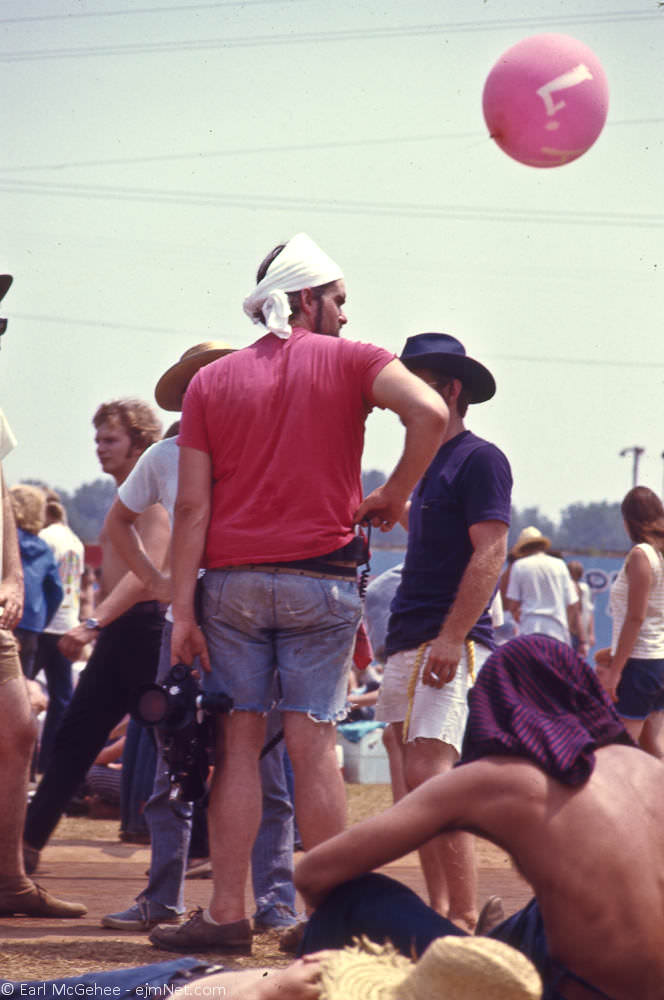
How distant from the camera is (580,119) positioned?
17.9 ft

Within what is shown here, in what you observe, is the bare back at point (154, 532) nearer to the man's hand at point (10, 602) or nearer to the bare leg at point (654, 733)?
the man's hand at point (10, 602)

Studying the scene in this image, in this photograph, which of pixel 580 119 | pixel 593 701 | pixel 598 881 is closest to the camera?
pixel 598 881

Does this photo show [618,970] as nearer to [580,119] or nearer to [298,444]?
[298,444]

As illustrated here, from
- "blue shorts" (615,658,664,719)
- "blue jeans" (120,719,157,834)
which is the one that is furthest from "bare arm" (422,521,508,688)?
"blue shorts" (615,658,664,719)

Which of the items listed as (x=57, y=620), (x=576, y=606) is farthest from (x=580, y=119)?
(x=576, y=606)

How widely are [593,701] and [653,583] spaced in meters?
5.28

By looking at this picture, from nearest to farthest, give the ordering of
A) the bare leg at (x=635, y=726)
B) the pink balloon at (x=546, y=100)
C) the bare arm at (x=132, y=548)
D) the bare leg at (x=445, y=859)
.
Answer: the bare leg at (x=445, y=859)
the bare arm at (x=132, y=548)
the pink balloon at (x=546, y=100)
the bare leg at (x=635, y=726)

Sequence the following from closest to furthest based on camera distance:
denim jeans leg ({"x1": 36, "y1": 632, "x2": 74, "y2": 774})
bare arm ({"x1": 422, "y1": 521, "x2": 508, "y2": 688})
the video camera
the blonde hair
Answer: the video camera
bare arm ({"x1": 422, "y1": 521, "x2": 508, "y2": 688})
the blonde hair
denim jeans leg ({"x1": 36, "y1": 632, "x2": 74, "y2": 774})

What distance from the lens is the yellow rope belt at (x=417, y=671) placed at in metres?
4.54

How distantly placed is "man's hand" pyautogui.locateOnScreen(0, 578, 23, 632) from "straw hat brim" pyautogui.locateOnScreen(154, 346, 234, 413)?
0.94 meters

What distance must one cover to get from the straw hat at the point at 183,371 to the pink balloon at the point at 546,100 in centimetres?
145

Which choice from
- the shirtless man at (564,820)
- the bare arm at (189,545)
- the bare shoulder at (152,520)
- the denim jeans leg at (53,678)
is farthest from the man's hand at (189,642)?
the denim jeans leg at (53,678)

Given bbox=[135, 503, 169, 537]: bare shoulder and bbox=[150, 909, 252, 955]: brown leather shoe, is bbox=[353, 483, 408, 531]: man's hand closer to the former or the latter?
bbox=[150, 909, 252, 955]: brown leather shoe

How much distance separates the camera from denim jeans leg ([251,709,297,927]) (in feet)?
15.5
